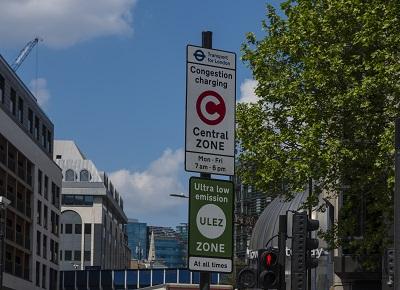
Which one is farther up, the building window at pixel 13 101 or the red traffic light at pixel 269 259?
the building window at pixel 13 101

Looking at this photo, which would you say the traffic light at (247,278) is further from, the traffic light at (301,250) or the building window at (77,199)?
the building window at (77,199)

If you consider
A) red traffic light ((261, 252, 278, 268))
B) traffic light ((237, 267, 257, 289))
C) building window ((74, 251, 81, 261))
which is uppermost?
red traffic light ((261, 252, 278, 268))

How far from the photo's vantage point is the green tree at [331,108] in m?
32.5

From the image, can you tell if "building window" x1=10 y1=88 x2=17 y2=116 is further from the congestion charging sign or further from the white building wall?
the congestion charging sign

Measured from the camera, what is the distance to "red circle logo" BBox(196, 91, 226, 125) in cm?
1139

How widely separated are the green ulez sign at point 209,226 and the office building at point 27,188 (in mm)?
70526

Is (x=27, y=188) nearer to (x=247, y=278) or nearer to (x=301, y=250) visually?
(x=247, y=278)

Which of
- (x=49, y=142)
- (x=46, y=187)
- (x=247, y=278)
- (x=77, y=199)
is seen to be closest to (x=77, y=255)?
(x=77, y=199)

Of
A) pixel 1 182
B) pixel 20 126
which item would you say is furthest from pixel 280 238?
pixel 20 126

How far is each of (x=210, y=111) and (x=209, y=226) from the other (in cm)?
126

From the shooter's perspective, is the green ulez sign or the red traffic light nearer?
the green ulez sign

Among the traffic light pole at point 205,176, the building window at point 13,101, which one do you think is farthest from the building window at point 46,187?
the traffic light pole at point 205,176

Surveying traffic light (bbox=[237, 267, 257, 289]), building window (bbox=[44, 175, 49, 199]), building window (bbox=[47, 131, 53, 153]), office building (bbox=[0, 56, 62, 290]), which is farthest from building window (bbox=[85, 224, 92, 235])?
traffic light (bbox=[237, 267, 257, 289])

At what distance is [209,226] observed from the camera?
11.2m
